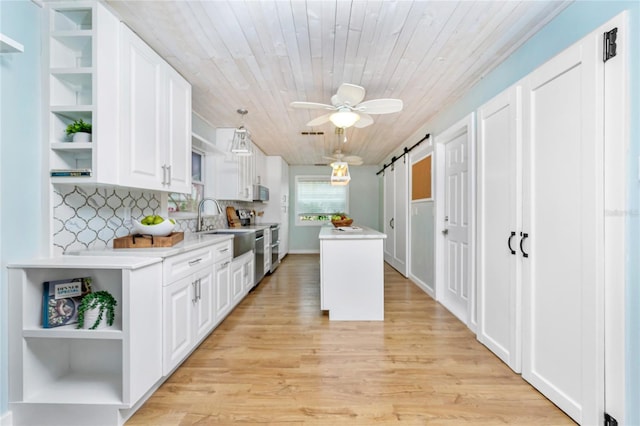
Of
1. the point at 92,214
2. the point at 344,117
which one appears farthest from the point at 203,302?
the point at 344,117

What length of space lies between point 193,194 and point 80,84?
192 cm

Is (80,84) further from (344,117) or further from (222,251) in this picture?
(344,117)

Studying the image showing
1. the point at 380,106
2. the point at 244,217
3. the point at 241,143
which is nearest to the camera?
the point at 380,106

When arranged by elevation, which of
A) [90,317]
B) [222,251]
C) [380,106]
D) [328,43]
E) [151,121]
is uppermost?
[328,43]

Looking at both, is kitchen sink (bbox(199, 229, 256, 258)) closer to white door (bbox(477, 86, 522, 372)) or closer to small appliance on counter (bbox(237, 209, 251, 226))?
small appliance on counter (bbox(237, 209, 251, 226))

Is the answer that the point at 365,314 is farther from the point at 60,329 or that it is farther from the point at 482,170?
the point at 60,329

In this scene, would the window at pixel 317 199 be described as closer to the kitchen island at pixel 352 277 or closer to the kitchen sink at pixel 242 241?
the kitchen sink at pixel 242 241

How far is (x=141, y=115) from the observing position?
1.98 meters

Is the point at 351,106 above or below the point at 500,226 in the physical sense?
above

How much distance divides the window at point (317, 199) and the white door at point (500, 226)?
5296 millimetres

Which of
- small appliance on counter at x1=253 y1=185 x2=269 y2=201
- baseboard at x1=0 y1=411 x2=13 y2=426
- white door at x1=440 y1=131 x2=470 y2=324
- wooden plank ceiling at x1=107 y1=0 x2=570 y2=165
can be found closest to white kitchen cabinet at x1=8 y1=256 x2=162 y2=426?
baseboard at x1=0 y1=411 x2=13 y2=426

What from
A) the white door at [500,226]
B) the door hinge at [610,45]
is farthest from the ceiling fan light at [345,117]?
the door hinge at [610,45]

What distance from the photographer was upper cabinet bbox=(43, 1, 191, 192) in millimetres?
1651

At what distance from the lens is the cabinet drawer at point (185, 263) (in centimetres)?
188
